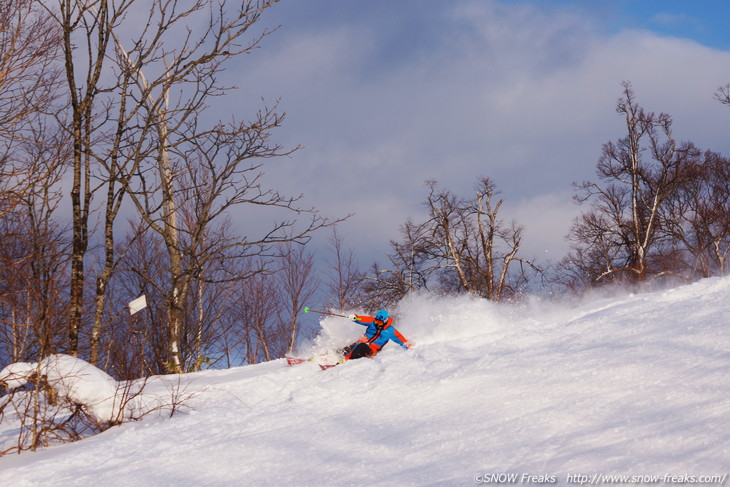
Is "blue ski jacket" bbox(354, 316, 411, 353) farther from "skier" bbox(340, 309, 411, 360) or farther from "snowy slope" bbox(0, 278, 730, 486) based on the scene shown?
"snowy slope" bbox(0, 278, 730, 486)

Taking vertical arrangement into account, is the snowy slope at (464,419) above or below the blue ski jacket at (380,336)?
below

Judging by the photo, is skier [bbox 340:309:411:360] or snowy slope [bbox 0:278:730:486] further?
skier [bbox 340:309:411:360]

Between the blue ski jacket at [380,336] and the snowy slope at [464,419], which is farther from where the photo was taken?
the blue ski jacket at [380,336]

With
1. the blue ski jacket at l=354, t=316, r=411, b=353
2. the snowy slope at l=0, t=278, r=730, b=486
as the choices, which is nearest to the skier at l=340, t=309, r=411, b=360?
the blue ski jacket at l=354, t=316, r=411, b=353

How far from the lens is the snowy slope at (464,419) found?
4441 mm

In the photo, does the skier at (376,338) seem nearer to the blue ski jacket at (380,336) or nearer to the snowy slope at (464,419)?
the blue ski jacket at (380,336)

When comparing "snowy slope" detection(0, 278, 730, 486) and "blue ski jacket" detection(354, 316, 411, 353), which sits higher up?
"blue ski jacket" detection(354, 316, 411, 353)

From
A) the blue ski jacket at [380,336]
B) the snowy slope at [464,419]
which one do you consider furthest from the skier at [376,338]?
the snowy slope at [464,419]

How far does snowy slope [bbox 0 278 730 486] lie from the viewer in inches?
175

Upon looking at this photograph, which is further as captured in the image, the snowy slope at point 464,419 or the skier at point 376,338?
the skier at point 376,338

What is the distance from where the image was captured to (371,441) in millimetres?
5602

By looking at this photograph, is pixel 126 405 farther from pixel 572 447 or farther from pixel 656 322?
pixel 656 322

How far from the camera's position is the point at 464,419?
571 cm

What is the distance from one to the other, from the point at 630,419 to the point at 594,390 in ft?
2.84
